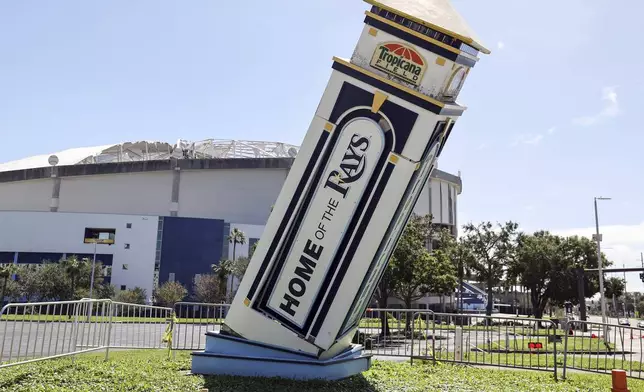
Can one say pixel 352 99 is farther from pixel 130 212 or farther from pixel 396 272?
pixel 130 212

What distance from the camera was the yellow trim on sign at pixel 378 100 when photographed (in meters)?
7.70

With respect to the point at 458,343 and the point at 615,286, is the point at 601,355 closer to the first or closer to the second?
the point at 458,343

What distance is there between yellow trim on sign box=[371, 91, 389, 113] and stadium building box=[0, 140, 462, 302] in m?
61.1

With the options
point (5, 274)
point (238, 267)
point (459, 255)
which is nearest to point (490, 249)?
point (459, 255)

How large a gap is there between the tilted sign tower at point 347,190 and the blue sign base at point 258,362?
0.02 metres

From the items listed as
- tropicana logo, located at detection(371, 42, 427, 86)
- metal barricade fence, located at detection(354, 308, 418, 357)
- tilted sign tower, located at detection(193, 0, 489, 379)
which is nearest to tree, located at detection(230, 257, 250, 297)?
metal barricade fence, located at detection(354, 308, 418, 357)

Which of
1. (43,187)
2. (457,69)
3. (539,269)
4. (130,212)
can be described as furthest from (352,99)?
(43,187)

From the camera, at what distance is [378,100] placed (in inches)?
304

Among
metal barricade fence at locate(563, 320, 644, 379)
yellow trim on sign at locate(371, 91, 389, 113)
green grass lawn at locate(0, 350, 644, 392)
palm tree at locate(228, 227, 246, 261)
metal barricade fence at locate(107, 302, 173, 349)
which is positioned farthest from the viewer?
palm tree at locate(228, 227, 246, 261)

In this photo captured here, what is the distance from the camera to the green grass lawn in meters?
6.96

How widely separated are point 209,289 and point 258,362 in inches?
2115

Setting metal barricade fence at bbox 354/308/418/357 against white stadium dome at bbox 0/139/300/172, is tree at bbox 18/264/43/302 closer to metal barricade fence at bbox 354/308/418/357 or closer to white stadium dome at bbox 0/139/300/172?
white stadium dome at bbox 0/139/300/172

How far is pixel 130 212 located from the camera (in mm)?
75938

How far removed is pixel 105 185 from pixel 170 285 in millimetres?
26301
